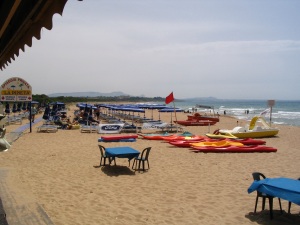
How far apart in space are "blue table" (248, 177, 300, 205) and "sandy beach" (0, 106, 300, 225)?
0.63 metres

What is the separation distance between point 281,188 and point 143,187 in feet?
11.0

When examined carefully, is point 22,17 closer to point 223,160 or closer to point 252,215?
point 252,215

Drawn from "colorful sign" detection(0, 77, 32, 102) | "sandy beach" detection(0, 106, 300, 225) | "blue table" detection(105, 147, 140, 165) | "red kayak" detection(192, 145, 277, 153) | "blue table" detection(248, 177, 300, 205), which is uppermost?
"colorful sign" detection(0, 77, 32, 102)

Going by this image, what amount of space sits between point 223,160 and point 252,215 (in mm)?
5481

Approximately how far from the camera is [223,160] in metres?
11.2

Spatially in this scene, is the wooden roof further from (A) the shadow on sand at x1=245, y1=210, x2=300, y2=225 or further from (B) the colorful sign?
(B) the colorful sign

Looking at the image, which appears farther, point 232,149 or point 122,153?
point 232,149

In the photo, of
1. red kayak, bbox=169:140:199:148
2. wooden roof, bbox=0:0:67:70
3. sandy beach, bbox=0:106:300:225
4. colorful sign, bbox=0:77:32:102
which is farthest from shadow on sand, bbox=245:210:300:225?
colorful sign, bbox=0:77:32:102

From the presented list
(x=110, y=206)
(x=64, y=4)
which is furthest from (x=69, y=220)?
(x=64, y=4)

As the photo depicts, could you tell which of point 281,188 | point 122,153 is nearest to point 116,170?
point 122,153

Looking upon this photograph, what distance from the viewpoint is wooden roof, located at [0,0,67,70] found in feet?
8.09

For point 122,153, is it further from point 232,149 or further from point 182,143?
point 232,149

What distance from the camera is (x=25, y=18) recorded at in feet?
9.31

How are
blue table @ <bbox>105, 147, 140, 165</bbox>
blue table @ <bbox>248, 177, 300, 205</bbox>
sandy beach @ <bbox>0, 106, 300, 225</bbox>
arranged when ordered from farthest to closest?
blue table @ <bbox>105, 147, 140, 165</bbox> → sandy beach @ <bbox>0, 106, 300, 225</bbox> → blue table @ <bbox>248, 177, 300, 205</bbox>
